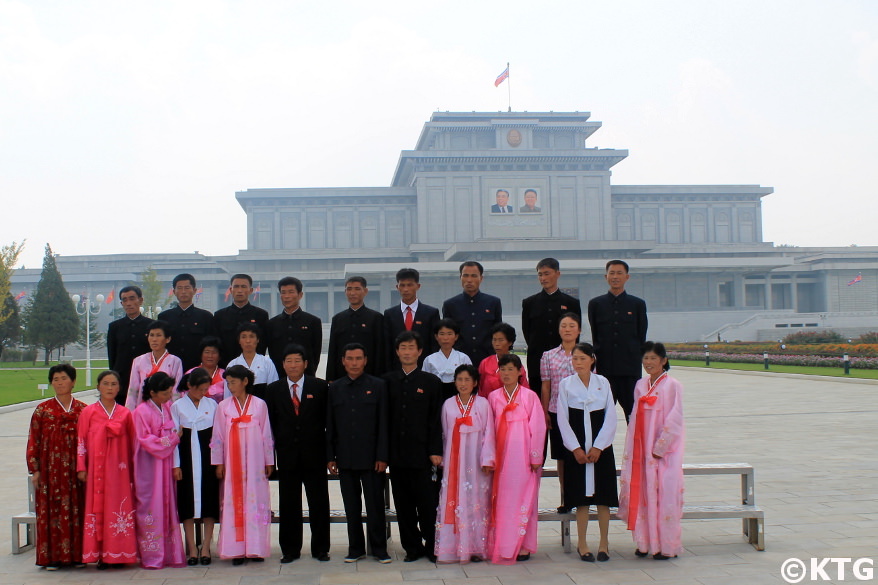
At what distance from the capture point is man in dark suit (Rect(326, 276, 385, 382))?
652 cm

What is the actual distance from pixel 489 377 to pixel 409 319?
3.22ft

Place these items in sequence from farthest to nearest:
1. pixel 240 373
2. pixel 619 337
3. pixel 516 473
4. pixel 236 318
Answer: pixel 236 318 < pixel 619 337 < pixel 240 373 < pixel 516 473

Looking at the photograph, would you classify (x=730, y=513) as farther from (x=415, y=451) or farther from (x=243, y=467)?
(x=243, y=467)

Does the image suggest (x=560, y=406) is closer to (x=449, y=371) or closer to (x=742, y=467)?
(x=449, y=371)

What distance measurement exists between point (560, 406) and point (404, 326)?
5.32 feet

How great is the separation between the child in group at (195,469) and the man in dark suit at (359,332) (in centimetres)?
112

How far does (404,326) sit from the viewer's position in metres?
6.63

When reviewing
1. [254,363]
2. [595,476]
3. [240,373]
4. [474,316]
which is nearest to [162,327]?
[254,363]

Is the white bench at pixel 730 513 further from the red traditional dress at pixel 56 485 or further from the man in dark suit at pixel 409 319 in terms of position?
the red traditional dress at pixel 56 485

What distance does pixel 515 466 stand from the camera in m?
5.57

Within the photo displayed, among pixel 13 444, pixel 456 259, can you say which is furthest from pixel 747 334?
pixel 13 444

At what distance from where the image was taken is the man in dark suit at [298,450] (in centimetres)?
560

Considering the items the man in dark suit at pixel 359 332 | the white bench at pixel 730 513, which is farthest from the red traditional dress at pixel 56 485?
the white bench at pixel 730 513

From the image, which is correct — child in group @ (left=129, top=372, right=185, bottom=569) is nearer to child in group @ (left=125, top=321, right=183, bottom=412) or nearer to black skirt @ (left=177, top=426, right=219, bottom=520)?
black skirt @ (left=177, top=426, right=219, bottom=520)
